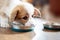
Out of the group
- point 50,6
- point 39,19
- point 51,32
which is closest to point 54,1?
point 50,6

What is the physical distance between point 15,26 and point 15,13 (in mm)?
71

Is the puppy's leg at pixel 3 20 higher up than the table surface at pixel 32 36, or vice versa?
the puppy's leg at pixel 3 20

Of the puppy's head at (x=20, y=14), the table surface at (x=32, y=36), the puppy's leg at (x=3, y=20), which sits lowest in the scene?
the table surface at (x=32, y=36)

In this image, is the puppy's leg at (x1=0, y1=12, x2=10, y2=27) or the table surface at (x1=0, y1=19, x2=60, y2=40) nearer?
the table surface at (x1=0, y1=19, x2=60, y2=40)

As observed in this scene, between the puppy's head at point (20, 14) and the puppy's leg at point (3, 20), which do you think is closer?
the puppy's head at point (20, 14)

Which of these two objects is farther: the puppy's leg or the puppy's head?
the puppy's leg

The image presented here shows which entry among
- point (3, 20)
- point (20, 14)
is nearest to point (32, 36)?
point (20, 14)

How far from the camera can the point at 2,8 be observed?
0.87m

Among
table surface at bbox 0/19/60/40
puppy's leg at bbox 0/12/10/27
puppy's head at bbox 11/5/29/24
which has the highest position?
puppy's head at bbox 11/5/29/24

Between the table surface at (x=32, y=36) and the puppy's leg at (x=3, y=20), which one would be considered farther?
the puppy's leg at (x=3, y=20)

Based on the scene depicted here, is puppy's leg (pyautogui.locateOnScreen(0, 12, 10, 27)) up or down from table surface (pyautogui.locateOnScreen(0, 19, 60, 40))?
up

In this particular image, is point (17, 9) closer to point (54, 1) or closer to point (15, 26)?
point (15, 26)

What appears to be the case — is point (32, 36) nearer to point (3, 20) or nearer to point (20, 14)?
point (20, 14)

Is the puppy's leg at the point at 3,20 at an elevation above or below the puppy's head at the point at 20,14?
below
